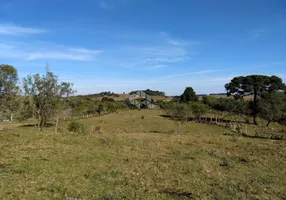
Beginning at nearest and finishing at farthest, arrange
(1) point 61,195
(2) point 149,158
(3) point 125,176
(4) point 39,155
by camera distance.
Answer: (1) point 61,195 < (3) point 125,176 < (4) point 39,155 < (2) point 149,158

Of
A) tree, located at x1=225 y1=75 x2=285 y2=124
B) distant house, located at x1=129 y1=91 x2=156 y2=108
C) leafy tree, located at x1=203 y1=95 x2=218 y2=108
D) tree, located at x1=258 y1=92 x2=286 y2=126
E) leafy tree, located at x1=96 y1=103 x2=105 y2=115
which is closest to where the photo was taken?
tree, located at x1=258 y1=92 x2=286 y2=126

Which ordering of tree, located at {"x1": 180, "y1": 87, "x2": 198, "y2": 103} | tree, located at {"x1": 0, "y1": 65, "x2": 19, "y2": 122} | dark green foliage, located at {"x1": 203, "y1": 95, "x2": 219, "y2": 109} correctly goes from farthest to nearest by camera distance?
1. tree, located at {"x1": 180, "y1": 87, "x2": 198, "y2": 103}
2. dark green foliage, located at {"x1": 203, "y1": 95, "x2": 219, "y2": 109}
3. tree, located at {"x1": 0, "y1": 65, "x2": 19, "y2": 122}

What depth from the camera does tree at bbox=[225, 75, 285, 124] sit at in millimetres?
49406

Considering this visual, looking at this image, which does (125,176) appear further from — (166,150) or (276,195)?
(166,150)

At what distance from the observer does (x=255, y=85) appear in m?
49.5

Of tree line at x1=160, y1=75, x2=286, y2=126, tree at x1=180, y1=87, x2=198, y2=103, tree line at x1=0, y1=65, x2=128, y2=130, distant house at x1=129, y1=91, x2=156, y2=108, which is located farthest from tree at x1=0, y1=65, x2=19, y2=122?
distant house at x1=129, y1=91, x2=156, y2=108

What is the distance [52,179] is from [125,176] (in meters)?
2.47

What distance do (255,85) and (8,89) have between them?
4882cm

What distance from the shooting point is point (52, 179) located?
707 centimetres

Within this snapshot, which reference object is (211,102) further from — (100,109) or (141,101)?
(100,109)

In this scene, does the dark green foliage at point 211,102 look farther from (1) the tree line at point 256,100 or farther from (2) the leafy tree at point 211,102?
(1) the tree line at point 256,100

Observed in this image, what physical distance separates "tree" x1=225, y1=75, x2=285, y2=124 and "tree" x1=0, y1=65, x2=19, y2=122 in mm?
46444

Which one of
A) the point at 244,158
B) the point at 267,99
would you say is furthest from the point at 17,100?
the point at 267,99

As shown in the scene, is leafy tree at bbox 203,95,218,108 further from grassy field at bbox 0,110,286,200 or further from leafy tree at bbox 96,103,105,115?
grassy field at bbox 0,110,286,200
